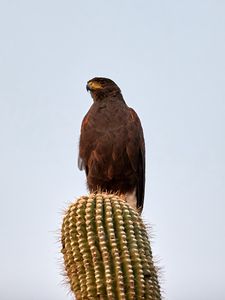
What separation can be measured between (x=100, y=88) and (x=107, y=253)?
5131 mm

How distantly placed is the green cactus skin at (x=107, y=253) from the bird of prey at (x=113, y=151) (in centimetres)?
381

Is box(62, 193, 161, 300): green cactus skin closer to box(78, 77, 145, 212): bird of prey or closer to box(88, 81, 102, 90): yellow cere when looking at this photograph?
box(78, 77, 145, 212): bird of prey

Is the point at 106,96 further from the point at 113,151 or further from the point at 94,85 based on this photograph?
the point at 113,151

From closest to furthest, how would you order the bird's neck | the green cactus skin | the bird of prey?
the green cactus skin → the bird of prey → the bird's neck

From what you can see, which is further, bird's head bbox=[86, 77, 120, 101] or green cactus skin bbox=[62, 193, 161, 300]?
bird's head bbox=[86, 77, 120, 101]

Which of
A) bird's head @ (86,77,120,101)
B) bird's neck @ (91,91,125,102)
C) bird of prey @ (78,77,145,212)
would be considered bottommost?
bird of prey @ (78,77,145,212)

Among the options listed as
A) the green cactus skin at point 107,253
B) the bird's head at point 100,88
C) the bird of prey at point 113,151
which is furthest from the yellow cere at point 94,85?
the green cactus skin at point 107,253

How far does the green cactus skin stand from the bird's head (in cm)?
461

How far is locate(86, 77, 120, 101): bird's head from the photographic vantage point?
32.9 feet

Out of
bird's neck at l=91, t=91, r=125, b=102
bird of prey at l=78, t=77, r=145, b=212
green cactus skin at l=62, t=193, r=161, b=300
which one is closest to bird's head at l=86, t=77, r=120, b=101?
bird's neck at l=91, t=91, r=125, b=102

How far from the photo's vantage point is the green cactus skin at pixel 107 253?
507 centimetres

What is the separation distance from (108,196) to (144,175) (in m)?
4.16

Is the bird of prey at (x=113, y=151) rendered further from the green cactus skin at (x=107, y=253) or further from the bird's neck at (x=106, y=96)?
→ the green cactus skin at (x=107, y=253)

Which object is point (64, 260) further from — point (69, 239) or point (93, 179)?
point (93, 179)
